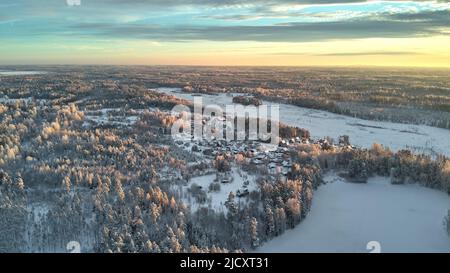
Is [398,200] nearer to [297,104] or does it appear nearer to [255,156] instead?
[255,156]

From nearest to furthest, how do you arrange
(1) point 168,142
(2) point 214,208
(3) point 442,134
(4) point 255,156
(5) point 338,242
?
(5) point 338,242
(2) point 214,208
(4) point 255,156
(1) point 168,142
(3) point 442,134

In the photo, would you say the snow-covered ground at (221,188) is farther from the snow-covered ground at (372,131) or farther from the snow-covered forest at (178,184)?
the snow-covered ground at (372,131)

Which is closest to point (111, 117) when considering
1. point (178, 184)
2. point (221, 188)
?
point (178, 184)

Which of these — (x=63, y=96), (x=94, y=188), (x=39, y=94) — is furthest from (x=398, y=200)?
(x=39, y=94)

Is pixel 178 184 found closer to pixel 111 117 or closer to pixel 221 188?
pixel 221 188

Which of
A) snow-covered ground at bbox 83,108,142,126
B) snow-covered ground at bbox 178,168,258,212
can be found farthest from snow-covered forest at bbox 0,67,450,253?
snow-covered ground at bbox 83,108,142,126
